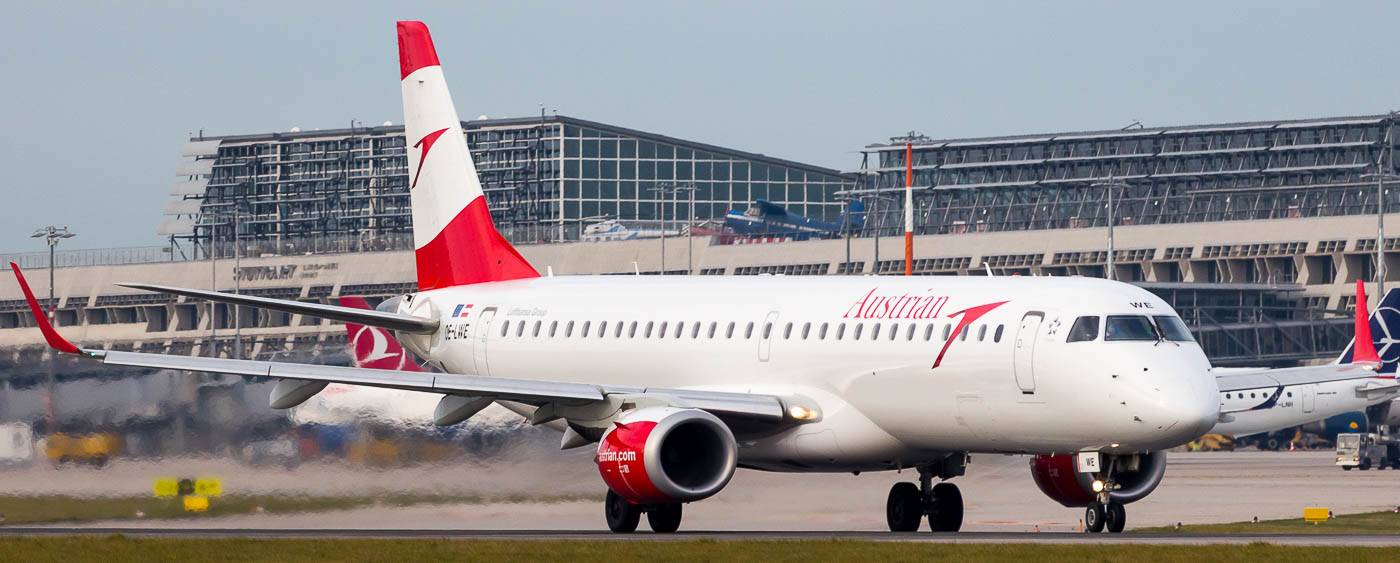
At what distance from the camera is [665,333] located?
32.4 m

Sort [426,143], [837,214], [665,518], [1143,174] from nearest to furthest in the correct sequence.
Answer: [665,518]
[426,143]
[1143,174]
[837,214]

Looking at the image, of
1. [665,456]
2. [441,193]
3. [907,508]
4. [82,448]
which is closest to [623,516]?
[665,456]

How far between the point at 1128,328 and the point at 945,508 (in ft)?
19.8

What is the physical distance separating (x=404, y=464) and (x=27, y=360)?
24.7 feet

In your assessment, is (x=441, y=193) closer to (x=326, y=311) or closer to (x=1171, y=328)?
(x=326, y=311)

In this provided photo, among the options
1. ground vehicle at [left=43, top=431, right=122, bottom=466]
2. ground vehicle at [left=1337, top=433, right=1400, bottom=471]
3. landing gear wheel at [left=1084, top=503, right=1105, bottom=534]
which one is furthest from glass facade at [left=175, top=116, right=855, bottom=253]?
landing gear wheel at [left=1084, top=503, right=1105, bottom=534]

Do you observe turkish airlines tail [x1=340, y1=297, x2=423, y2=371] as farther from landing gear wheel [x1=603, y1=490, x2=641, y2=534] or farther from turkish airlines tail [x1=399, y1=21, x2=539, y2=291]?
landing gear wheel [x1=603, y1=490, x2=641, y2=534]

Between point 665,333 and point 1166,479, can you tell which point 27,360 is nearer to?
point 665,333

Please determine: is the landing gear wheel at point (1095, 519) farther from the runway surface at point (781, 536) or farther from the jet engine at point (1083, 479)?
the jet engine at point (1083, 479)

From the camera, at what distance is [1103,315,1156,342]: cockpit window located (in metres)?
26.3

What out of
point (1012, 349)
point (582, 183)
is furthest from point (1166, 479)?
point (582, 183)

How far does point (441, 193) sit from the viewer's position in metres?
37.9

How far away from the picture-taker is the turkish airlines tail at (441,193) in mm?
37438

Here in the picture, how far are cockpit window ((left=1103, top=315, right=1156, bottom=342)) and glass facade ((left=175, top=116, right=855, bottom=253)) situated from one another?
131m
